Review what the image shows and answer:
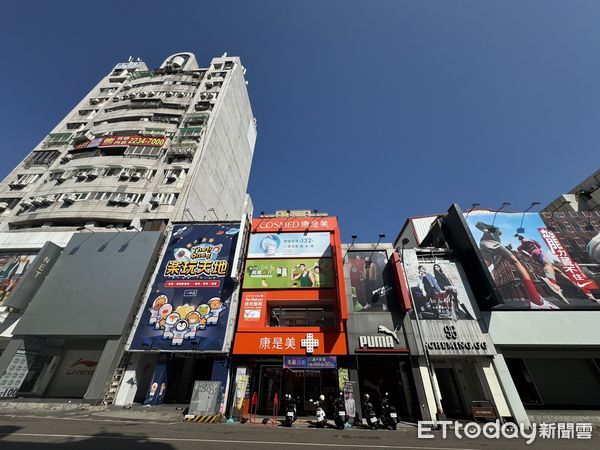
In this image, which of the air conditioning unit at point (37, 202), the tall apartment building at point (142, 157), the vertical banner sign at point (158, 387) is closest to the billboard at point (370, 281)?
the vertical banner sign at point (158, 387)

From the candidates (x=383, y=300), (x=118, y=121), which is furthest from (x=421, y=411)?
(x=118, y=121)

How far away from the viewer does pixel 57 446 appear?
847 centimetres

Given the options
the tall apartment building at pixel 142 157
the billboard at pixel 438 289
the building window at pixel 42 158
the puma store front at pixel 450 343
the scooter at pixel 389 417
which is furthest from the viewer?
the building window at pixel 42 158

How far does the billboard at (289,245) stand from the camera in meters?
24.8

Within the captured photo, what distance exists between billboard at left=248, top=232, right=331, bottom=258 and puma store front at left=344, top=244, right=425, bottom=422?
290 cm

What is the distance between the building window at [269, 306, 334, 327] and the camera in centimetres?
2202

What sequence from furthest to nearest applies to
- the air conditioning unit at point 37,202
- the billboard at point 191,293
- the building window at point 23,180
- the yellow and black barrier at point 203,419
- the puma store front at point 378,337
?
1. the building window at point 23,180
2. the air conditioning unit at point 37,202
3. the billboard at point 191,293
4. the puma store front at point 378,337
5. the yellow and black barrier at point 203,419

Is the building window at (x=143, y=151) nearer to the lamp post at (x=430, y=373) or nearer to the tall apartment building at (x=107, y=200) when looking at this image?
the tall apartment building at (x=107, y=200)

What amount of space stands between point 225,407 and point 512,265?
2487cm

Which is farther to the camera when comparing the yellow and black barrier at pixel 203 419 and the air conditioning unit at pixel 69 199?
the air conditioning unit at pixel 69 199

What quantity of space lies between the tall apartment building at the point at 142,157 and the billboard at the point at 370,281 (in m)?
20.7

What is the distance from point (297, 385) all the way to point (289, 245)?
11.6 m

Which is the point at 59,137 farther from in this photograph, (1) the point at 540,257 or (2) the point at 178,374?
(1) the point at 540,257

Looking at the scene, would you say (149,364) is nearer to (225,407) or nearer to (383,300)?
(225,407)
